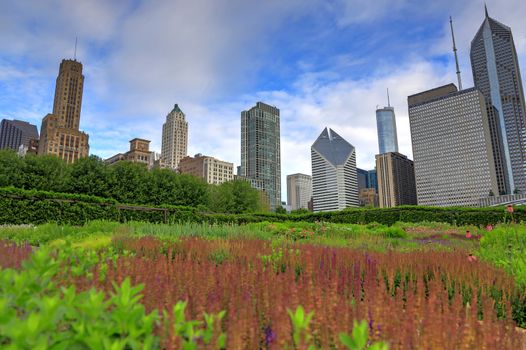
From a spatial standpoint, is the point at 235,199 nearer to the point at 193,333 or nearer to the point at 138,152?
the point at 193,333

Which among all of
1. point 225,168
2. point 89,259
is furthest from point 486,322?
point 225,168

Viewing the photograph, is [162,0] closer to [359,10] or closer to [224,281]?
[359,10]

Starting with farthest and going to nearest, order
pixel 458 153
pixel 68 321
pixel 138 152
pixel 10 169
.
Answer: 1. pixel 458 153
2. pixel 138 152
3. pixel 10 169
4. pixel 68 321

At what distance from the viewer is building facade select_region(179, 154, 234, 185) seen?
170875 millimetres

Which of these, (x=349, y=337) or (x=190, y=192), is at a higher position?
(x=190, y=192)

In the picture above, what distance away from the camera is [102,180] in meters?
34.1

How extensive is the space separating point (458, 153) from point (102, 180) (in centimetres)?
20654

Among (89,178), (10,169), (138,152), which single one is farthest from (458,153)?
(10,169)

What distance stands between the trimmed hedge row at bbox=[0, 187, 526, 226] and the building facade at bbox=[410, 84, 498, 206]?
182 m

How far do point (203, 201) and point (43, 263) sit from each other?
4032cm

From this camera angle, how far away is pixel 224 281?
109 inches

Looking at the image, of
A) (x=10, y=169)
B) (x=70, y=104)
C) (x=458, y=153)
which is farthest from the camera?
(x=458, y=153)

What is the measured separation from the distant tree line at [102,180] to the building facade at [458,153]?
7249 inches

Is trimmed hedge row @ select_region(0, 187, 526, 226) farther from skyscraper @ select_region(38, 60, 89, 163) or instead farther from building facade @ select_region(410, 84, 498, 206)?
building facade @ select_region(410, 84, 498, 206)
